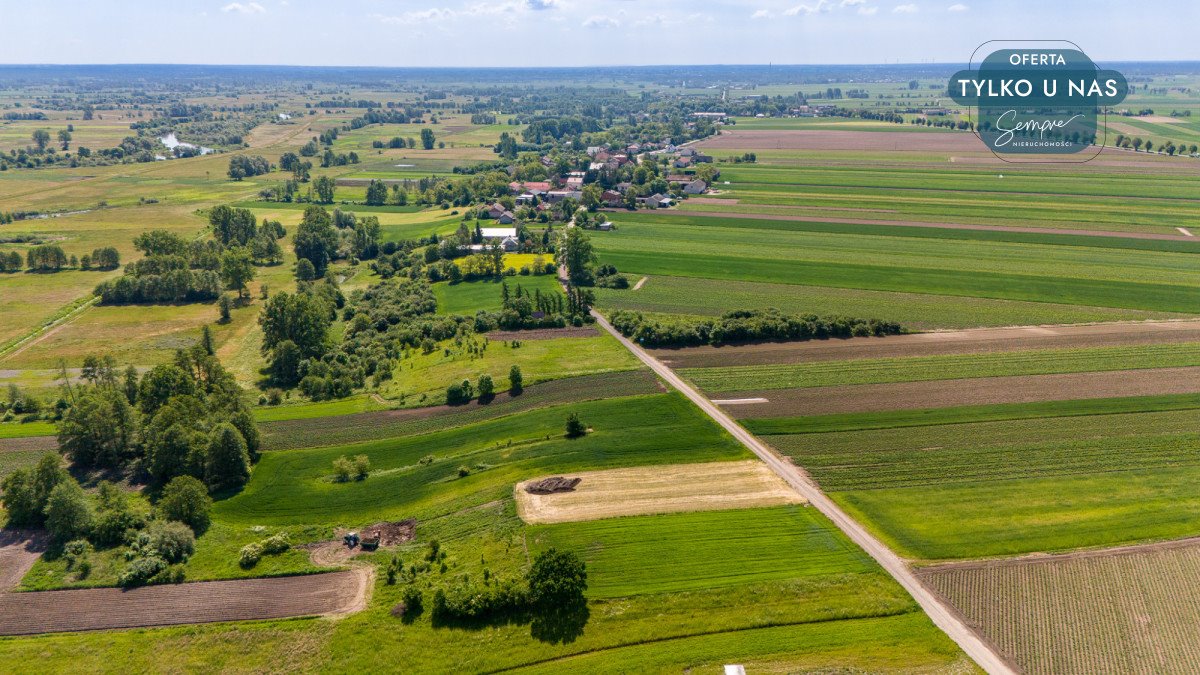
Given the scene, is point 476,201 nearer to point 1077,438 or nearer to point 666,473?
point 666,473

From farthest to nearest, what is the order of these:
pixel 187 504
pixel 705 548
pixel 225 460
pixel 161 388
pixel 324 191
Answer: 1. pixel 324 191
2. pixel 161 388
3. pixel 225 460
4. pixel 187 504
5. pixel 705 548

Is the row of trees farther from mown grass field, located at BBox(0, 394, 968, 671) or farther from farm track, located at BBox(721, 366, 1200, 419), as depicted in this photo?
farm track, located at BBox(721, 366, 1200, 419)

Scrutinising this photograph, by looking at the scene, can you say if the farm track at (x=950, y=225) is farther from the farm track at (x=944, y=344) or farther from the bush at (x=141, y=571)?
the bush at (x=141, y=571)

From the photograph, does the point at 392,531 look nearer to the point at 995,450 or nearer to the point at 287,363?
the point at 287,363

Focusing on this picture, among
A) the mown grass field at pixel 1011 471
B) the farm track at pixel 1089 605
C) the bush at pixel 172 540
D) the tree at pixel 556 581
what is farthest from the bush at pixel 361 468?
the farm track at pixel 1089 605

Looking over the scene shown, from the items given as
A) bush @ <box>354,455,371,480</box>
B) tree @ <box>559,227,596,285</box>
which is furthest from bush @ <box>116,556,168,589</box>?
tree @ <box>559,227,596,285</box>

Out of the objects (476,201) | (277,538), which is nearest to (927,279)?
(277,538)

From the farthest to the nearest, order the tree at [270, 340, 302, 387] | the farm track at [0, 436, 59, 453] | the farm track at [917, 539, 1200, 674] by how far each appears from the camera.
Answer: the tree at [270, 340, 302, 387] < the farm track at [0, 436, 59, 453] < the farm track at [917, 539, 1200, 674]

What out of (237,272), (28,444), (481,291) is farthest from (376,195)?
(28,444)
